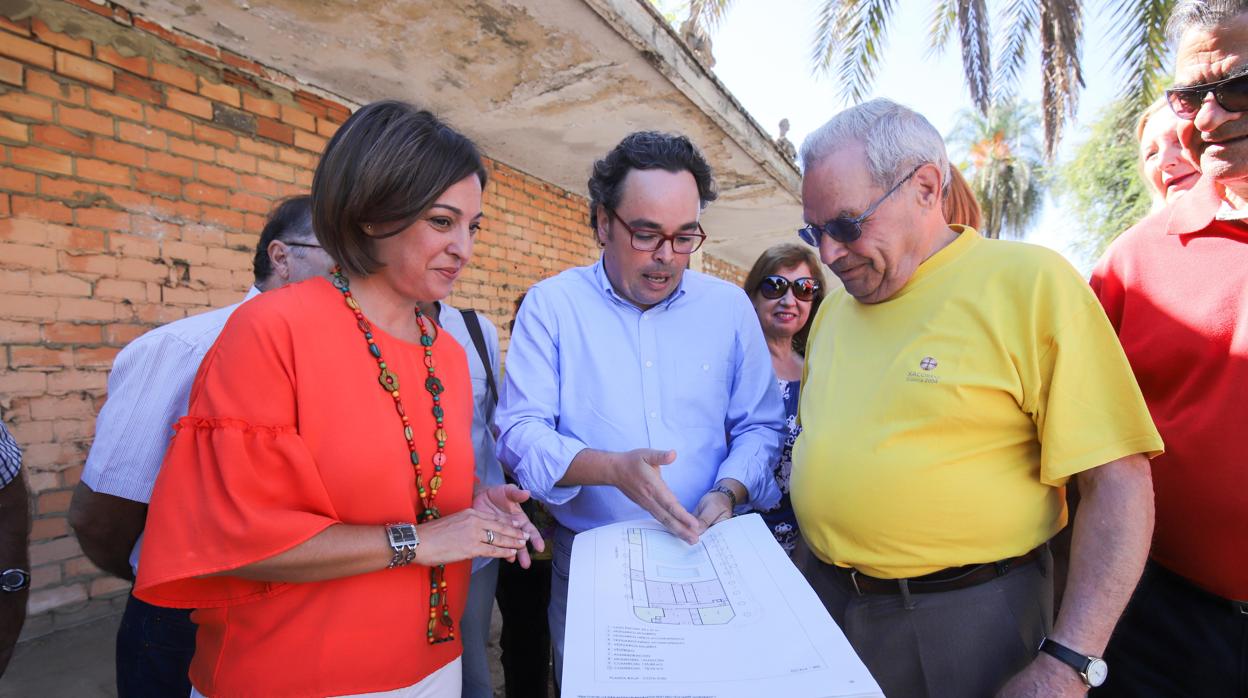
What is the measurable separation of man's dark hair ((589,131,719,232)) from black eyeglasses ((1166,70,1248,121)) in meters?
1.22

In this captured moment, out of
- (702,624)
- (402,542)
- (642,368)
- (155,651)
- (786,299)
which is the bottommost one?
(155,651)

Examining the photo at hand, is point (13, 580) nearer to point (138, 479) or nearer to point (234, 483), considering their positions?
point (138, 479)

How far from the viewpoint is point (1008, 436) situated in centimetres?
148

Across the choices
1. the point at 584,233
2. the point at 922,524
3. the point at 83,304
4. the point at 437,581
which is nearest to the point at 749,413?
the point at 922,524

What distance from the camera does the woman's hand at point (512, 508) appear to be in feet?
4.96

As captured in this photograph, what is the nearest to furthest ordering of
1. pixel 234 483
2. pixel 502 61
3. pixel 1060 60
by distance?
pixel 234 483
pixel 502 61
pixel 1060 60

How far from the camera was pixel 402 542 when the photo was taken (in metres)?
1.32

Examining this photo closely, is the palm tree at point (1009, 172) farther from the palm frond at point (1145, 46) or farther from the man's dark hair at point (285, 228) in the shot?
the man's dark hair at point (285, 228)

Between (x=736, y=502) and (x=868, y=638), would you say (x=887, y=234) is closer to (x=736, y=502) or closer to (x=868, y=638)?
(x=736, y=502)

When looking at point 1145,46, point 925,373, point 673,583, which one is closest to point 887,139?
→ point 925,373

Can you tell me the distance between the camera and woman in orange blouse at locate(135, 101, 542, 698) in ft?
3.91

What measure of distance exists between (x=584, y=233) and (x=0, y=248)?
4954 mm

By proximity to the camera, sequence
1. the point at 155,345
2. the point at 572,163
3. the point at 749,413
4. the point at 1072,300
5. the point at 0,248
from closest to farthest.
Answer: the point at 1072,300
the point at 155,345
the point at 749,413
the point at 0,248
the point at 572,163

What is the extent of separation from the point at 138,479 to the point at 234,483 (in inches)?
32.4
